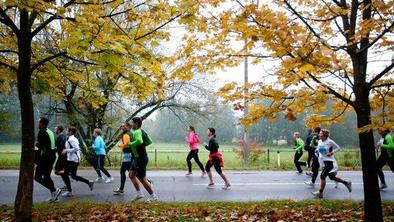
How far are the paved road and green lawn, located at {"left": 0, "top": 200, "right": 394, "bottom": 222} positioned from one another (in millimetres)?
1462

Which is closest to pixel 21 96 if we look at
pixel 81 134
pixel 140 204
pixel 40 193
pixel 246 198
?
pixel 140 204

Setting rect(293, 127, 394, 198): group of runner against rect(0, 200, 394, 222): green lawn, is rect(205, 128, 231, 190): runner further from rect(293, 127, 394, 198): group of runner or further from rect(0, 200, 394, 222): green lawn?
rect(0, 200, 394, 222): green lawn

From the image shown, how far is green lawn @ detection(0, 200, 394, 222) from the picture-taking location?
6375 mm

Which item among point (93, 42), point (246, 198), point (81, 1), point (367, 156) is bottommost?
point (246, 198)

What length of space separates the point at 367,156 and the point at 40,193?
8.22m

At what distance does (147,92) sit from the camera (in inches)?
260

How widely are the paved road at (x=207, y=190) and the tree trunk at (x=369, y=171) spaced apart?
3.60 metres

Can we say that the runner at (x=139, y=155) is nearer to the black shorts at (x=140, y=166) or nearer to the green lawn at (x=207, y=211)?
the black shorts at (x=140, y=166)

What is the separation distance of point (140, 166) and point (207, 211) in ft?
7.40

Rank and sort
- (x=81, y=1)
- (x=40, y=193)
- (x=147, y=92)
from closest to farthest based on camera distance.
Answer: (x=81, y=1) < (x=147, y=92) < (x=40, y=193)

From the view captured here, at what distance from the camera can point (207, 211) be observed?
6855 mm

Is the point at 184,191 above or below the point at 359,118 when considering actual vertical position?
below

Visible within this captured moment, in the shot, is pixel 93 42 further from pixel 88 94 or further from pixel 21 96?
pixel 88 94

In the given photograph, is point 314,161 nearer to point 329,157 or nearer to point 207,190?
point 329,157
